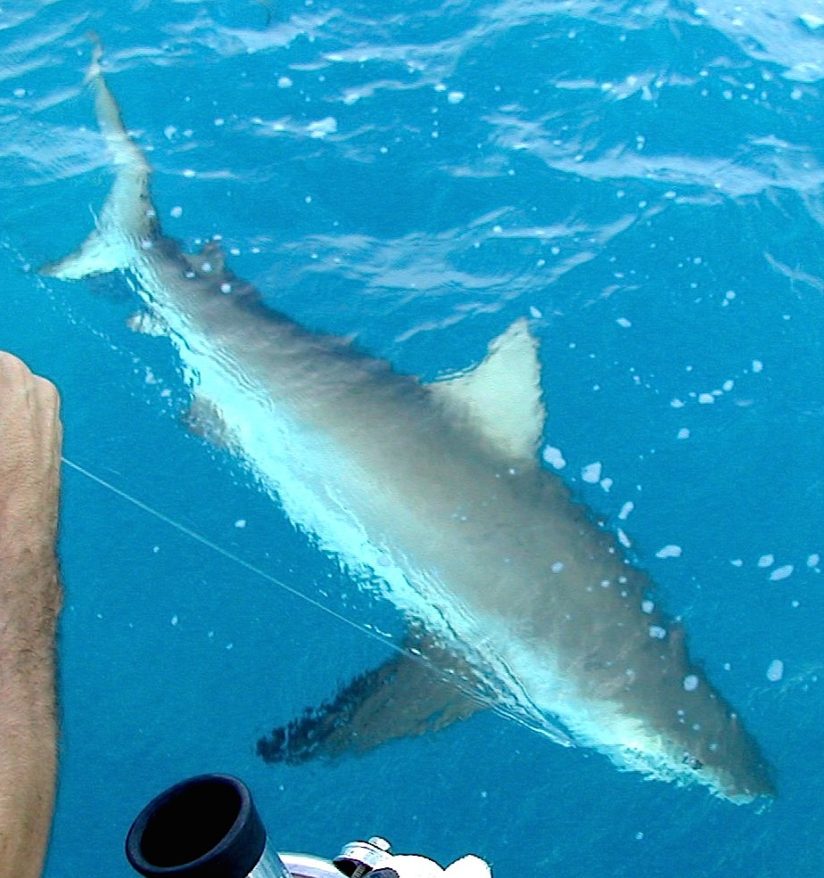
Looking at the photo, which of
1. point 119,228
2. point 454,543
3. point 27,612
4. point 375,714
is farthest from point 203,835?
point 119,228

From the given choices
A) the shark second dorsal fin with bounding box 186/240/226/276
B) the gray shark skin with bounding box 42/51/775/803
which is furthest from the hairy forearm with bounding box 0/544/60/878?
the shark second dorsal fin with bounding box 186/240/226/276

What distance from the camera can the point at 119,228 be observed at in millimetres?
4598

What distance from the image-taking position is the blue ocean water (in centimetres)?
348

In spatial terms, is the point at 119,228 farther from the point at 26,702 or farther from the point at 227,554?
the point at 26,702

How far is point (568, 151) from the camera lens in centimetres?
531

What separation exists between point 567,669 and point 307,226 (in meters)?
2.52

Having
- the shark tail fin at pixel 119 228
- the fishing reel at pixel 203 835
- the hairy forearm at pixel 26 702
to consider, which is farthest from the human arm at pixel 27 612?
the shark tail fin at pixel 119 228

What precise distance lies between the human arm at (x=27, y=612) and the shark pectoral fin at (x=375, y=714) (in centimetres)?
132

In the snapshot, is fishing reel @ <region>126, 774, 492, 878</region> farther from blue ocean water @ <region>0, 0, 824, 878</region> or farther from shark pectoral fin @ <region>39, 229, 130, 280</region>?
shark pectoral fin @ <region>39, 229, 130, 280</region>

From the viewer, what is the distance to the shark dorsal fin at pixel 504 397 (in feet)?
13.1

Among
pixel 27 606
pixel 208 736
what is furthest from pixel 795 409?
pixel 27 606

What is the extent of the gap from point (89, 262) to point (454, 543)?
209 cm

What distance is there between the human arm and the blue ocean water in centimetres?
126

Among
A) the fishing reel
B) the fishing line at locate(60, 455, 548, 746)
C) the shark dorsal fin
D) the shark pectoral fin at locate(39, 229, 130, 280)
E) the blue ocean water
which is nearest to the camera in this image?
the fishing reel
